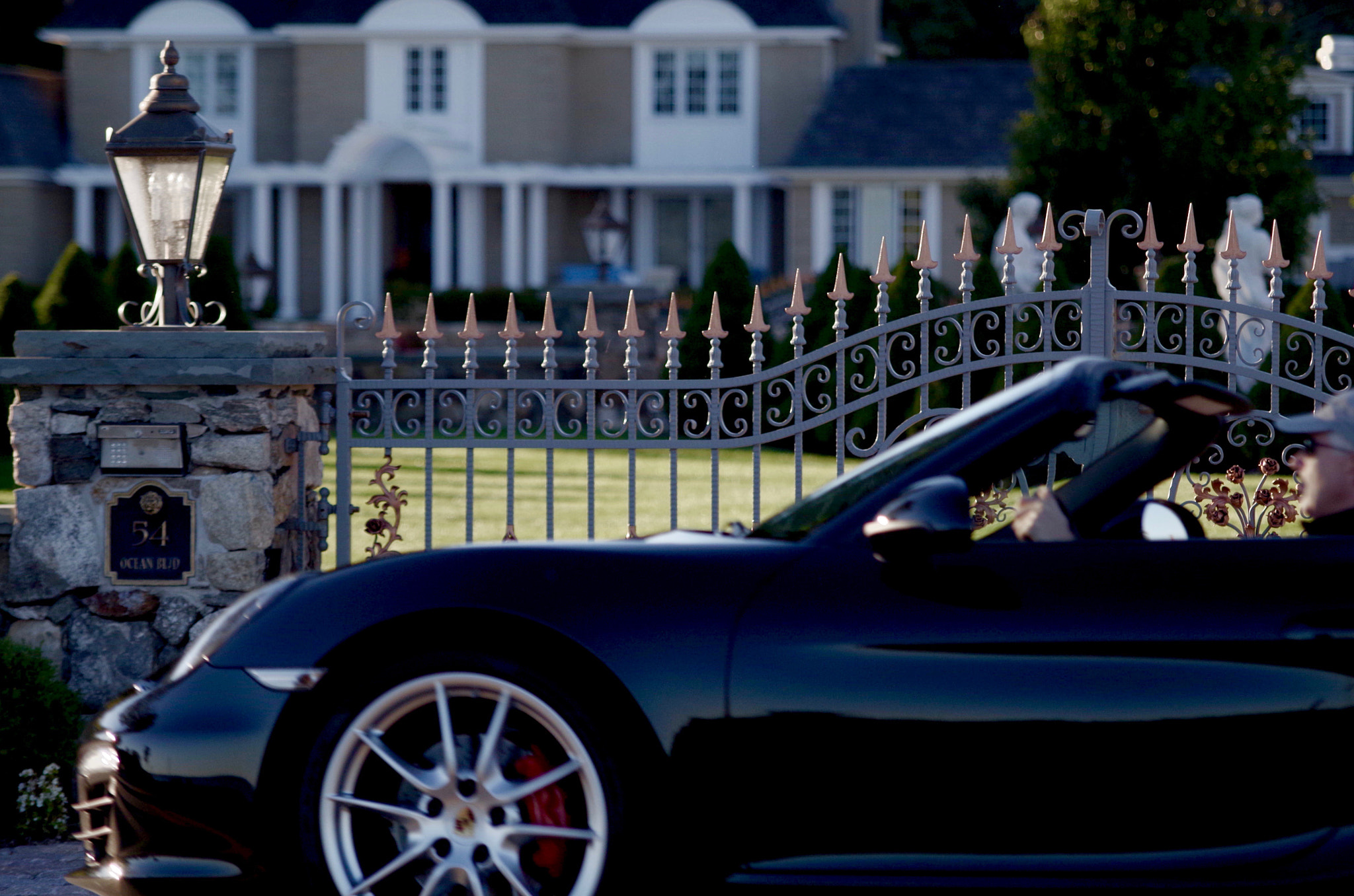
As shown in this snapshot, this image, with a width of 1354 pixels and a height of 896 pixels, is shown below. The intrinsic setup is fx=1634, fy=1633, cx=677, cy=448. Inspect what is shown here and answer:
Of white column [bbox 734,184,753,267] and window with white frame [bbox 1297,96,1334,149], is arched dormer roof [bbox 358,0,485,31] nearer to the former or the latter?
white column [bbox 734,184,753,267]

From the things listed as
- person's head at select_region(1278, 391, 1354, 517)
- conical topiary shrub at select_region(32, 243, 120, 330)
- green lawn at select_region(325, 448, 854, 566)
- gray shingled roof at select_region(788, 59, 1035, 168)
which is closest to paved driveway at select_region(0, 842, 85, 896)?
person's head at select_region(1278, 391, 1354, 517)

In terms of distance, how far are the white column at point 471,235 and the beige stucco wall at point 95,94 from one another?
690 centimetres

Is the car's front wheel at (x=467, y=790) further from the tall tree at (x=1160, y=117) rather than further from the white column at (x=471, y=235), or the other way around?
the white column at (x=471, y=235)

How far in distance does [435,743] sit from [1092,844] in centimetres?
130

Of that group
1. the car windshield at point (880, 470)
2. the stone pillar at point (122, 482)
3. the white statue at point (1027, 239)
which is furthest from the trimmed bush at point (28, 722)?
the white statue at point (1027, 239)

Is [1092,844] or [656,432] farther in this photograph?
[656,432]

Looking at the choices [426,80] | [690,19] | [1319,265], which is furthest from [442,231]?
[1319,265]

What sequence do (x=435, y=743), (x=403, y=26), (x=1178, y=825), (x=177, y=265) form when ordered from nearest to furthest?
(x=1178, y=825) → (x=435, y=743) → (x=177, y=265) → (x=403, y=26)

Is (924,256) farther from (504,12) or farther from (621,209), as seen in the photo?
(621,209)

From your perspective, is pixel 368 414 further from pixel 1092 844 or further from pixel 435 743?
pixel 1092 844

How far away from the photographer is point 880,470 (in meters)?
3.47

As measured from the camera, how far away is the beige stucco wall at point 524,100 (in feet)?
99.8

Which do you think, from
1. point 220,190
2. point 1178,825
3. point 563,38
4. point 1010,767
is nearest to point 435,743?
point 1010,767

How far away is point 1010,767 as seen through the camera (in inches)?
121
